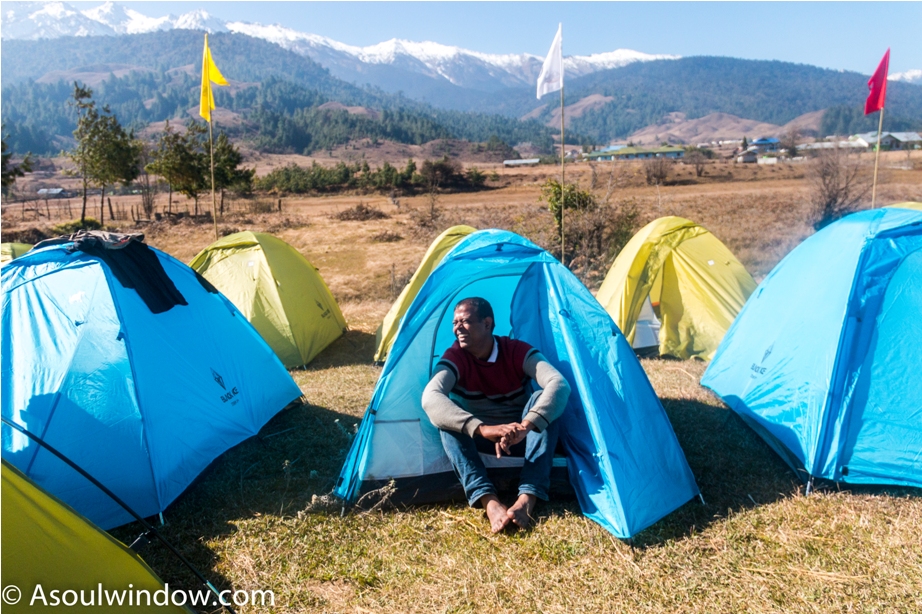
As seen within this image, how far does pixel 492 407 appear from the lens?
4.61 metres

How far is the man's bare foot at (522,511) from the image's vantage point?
12.9 feet

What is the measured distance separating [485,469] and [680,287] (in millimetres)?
4763

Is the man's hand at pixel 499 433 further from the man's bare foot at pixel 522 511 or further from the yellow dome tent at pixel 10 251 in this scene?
the yellow dome tent at pixel 10 251

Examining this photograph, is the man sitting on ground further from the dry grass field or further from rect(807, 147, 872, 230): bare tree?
rect(807, 147, 872, 230): bare tree

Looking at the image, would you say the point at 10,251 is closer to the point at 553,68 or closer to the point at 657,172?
the point at 553,68

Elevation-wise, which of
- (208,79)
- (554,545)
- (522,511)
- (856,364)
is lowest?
(554,545)

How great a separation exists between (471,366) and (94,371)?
2640 millimetres

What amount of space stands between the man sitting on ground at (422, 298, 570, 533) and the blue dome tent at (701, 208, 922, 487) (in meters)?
1.82

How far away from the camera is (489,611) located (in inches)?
129

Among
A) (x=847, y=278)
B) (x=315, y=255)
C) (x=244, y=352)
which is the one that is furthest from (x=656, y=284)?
(x=315, y=255)

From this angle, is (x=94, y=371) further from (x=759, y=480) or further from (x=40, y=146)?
(x=40, y=146)

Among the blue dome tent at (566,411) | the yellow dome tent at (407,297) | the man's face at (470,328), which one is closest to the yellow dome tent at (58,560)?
the blue dome tent at (566,411)

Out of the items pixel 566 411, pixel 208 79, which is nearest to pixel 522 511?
pixel 566 411

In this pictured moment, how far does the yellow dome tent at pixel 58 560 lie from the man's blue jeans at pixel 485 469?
6.15ft
